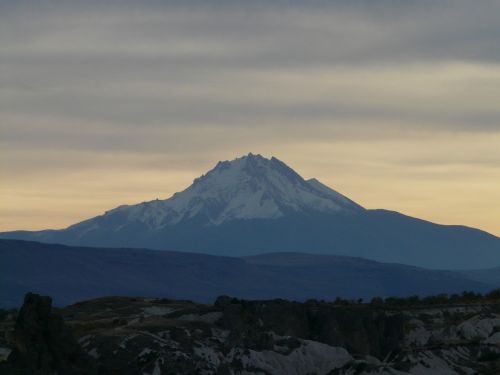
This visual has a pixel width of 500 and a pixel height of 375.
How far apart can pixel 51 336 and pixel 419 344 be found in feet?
188

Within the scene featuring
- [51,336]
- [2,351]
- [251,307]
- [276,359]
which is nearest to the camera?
[51,336]

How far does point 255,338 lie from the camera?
491 feet

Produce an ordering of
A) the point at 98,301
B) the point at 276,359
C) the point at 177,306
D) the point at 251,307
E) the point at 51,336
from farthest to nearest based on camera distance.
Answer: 1. the point at 98,301
2. the point at 177,306
3. the point at 251,307
4. the point at 276,359
5. the point at 51,336

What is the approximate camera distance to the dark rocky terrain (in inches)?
4911

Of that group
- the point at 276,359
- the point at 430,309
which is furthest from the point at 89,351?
the point at 430,309

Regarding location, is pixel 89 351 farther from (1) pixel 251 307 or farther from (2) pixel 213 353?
(1) pixel 251 307

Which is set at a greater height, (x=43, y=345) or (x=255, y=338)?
(x=255, y=338)

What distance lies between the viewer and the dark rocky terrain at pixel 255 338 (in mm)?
124750

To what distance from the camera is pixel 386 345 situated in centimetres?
16588

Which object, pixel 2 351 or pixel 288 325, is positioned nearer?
pixel 2 351

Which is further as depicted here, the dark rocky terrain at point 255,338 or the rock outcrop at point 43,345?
the dark rocky terrain at point 255,338

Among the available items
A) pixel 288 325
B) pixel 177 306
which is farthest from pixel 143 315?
pixel 288 325

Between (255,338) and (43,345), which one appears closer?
(43,345)

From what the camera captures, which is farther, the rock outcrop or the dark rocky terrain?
the dark rocky terrain
